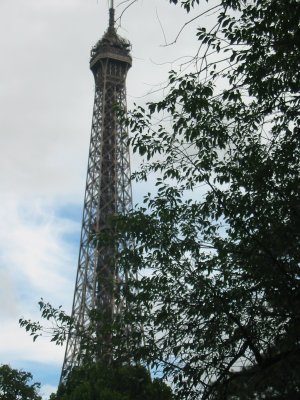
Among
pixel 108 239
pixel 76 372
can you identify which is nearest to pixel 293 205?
pixel 108 239

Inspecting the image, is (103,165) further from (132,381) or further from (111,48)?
(132,381)

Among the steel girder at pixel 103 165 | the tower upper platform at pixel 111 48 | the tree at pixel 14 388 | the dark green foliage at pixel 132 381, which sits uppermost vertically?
the tower upper platform at pixel 111 48

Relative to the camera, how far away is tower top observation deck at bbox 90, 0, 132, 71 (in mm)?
53188

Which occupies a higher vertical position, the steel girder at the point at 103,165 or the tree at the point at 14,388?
the steel girder at the point at 103,165

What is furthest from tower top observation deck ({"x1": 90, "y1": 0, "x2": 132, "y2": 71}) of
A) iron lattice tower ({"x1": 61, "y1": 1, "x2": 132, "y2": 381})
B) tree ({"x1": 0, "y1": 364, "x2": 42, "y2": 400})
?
tree ({"x1": 0, "y1": 364, "x2": 42, "y2": 400})

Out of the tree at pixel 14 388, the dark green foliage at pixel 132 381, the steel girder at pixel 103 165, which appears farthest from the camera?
the steel girder at pixel 103 165

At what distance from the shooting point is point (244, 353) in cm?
716

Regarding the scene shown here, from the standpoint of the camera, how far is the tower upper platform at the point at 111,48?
53188mm

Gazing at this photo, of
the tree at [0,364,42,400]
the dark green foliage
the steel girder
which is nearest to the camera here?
the dark green foliage

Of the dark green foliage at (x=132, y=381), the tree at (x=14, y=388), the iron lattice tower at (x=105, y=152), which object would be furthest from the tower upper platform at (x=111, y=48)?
the dark green foliage at (x=132, y=381)

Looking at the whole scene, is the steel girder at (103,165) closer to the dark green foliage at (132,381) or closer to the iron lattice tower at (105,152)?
the iron lattice tower at (105,152)

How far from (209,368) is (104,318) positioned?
2277mm

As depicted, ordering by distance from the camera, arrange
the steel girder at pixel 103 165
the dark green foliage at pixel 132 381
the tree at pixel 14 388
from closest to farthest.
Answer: the dark green foliage at pixel 132 381 → the tree at pixel 14 388 → the steel girder at pixel 103 165

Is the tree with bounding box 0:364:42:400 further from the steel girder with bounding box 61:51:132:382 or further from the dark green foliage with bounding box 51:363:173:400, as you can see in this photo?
the steel girder with bounding box 61:51:132:382
